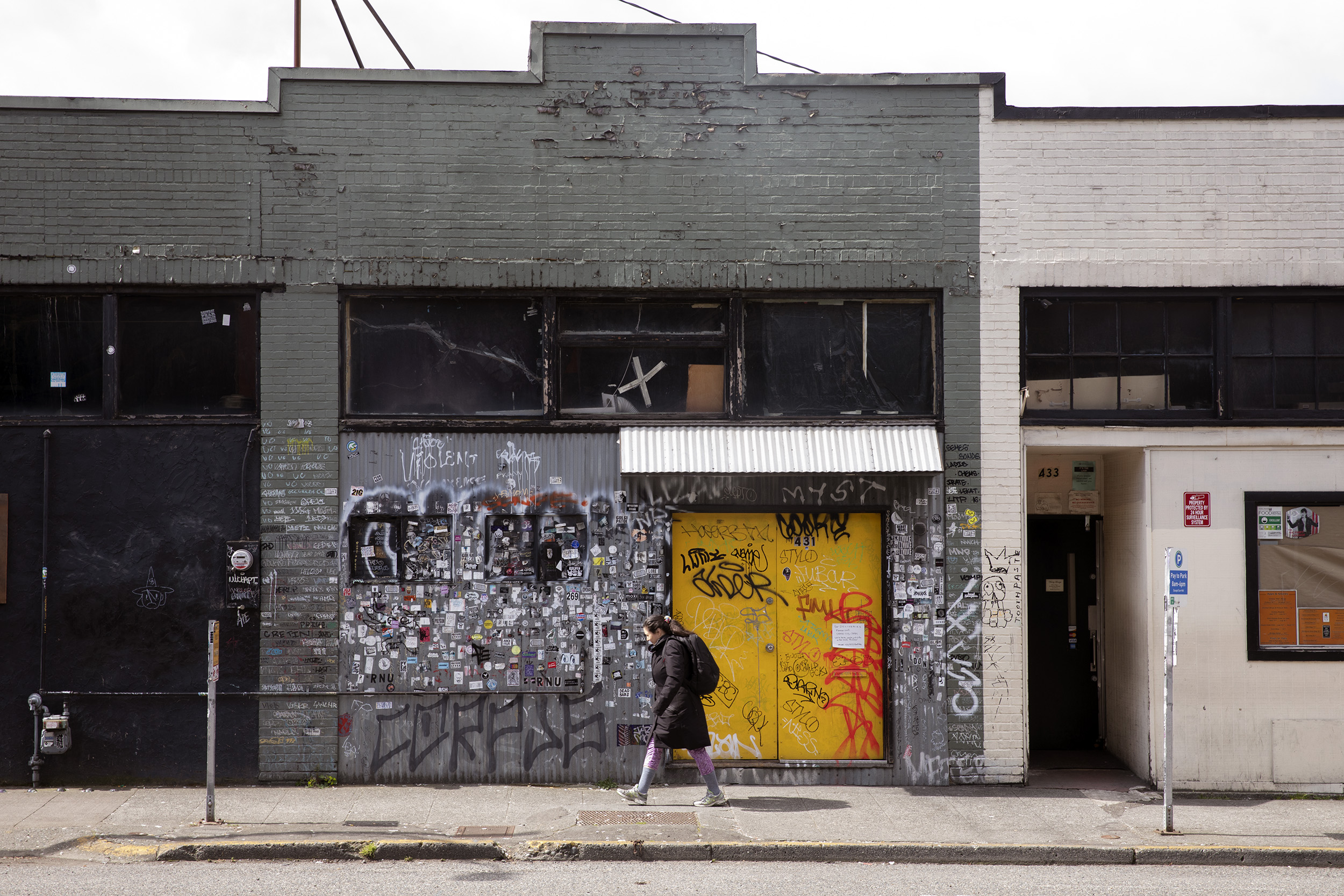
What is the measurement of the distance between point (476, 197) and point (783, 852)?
610 centimetres

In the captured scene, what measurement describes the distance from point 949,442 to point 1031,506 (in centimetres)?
194

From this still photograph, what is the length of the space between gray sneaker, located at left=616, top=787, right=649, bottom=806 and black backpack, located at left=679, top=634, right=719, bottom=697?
96cm

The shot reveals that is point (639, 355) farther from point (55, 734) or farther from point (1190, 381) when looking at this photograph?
point (55, 734)

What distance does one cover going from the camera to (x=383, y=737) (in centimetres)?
934

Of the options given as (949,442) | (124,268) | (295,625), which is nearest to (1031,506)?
(949,442)

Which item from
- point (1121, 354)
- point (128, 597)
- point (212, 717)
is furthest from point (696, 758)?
point (1121, 354)

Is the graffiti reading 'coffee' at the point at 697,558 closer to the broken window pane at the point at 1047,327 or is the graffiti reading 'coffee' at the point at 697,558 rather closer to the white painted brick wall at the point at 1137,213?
the white painted brick wall at the point at 1137,213

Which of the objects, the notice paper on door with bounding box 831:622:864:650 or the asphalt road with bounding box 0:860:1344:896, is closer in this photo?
the asphalt road with bounding box 0:860:1344:896

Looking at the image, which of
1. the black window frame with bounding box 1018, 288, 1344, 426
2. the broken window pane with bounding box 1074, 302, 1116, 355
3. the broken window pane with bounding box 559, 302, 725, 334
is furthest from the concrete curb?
the broken window pane with bounding box 559, 302, 725, 334

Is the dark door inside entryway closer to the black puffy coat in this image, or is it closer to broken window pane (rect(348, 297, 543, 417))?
the black puffy coat

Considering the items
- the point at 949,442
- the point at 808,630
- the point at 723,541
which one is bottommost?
the point at 808,630

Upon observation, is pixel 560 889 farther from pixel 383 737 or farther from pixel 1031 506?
pixel 1031 506

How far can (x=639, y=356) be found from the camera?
9.68 m

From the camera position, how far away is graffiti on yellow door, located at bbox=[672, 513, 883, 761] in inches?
377
